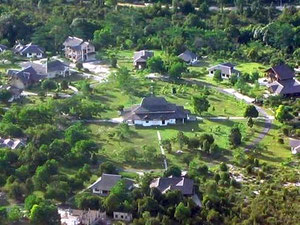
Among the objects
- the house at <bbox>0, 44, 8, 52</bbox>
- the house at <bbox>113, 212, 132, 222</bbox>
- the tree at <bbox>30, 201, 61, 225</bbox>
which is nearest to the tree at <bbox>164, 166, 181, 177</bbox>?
the house at <bbox>113, 212, 132, 222</bbox>

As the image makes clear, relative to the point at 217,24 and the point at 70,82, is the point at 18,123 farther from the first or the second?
the point at 217,24

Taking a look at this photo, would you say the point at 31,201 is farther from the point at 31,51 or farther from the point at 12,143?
the point at 31,51

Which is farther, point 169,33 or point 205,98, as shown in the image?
point 169,33

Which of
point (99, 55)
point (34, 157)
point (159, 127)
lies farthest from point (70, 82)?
point (34, 157)

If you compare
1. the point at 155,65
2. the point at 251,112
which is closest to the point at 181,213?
the point at 251,112

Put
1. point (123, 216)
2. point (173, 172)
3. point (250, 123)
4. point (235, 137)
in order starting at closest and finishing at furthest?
point (123, 216) < point (173, 172) < point (235, 137) < point (250, 123)

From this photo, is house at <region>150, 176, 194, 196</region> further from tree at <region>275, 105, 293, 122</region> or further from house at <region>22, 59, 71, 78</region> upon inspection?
house at <region>22, 59, 71, 78</region>

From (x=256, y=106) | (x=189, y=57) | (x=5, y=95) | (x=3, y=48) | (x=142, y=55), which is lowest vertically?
(x=3, y=48)
